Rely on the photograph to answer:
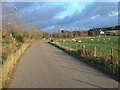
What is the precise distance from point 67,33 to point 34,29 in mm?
23739

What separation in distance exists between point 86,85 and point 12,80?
4341mm

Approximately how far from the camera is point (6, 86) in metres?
13.6

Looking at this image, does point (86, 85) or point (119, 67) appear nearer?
point (86, 85)

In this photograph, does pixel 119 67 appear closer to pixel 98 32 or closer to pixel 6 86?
pixel 6 86

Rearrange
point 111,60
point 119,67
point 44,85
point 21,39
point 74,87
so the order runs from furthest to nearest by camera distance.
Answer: point 21,39
point 111,60
point 119,67
point 44,85
point 74,87

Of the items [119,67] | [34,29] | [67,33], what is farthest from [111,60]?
[67,33]

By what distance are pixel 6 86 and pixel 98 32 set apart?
150264mm

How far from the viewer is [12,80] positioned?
607 inches

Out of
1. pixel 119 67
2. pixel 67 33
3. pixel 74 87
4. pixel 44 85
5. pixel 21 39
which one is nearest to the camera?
pixel 74 87

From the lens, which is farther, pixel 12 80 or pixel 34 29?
pixel 34 29

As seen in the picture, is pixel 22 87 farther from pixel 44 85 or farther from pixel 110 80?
pixel 110 80

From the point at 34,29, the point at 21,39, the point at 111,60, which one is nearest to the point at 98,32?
the point at 34,29

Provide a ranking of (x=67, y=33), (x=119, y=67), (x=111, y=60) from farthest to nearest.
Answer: (x=67, y=33), (x=111, y=60), (x=119, y=67)

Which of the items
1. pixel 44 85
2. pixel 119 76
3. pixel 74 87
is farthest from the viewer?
pixel 119 76
